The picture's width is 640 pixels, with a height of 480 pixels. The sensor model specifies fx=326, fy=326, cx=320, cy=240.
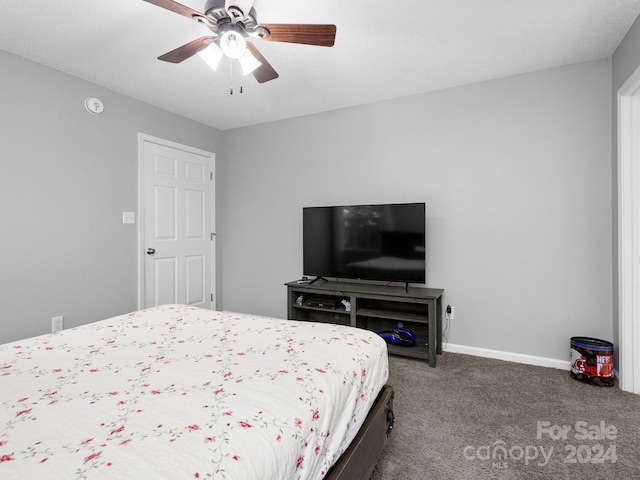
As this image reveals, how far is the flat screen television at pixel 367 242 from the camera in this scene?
301cm

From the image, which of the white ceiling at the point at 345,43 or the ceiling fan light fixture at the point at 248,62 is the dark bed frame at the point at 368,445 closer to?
the ceiling fan light fixture at the point at 248,62

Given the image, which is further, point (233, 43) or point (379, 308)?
point (379, 308)

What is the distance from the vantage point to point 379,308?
3230 mm

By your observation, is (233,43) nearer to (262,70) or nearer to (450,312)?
(262,70)

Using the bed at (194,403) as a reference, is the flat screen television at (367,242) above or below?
above

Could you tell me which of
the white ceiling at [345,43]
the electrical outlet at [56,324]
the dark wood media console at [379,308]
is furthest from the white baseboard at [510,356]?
the electrical outlet at [56,324]

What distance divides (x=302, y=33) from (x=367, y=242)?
193cm

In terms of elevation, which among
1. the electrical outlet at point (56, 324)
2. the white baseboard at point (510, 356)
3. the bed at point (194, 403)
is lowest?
the white baseboard at point (510, 356)

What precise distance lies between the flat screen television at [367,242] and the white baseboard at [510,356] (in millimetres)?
760

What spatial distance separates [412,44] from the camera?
2.39m

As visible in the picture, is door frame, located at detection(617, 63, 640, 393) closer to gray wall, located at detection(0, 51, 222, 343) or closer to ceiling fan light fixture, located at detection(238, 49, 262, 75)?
ceiling fan light fixture, located at detection(238, 49, 262, 75)

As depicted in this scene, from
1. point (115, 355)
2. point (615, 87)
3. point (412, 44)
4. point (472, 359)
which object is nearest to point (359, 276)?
point (472, 359)

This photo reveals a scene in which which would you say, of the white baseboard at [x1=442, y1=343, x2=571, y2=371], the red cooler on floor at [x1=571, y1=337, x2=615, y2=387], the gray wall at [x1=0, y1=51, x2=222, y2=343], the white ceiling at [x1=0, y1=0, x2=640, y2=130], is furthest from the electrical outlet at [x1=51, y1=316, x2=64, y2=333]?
the red cooler on floor at [x1=571, y1=337, x2=615, y2=387]

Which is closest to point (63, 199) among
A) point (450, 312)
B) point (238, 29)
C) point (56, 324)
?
point (56, 324)
